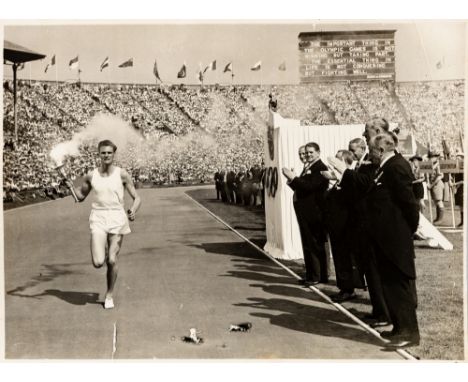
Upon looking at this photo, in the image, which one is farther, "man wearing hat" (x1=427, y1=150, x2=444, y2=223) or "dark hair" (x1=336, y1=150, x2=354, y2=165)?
"man wearing hat" (x1=427, y1=150, x2=444, y2=223)

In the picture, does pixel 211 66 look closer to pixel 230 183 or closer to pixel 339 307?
pixel 230 183

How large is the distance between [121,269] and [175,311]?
2.71 feet

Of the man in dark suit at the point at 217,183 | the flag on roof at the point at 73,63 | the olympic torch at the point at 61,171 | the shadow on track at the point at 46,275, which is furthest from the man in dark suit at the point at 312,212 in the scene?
the flag on roof at the point at 73,63

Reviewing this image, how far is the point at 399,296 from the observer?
4477 millimetres

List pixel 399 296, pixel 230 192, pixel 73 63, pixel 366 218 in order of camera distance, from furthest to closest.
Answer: pixel 230 192 < pixel 73 63 < pixel 366 218 < pixel 399 296

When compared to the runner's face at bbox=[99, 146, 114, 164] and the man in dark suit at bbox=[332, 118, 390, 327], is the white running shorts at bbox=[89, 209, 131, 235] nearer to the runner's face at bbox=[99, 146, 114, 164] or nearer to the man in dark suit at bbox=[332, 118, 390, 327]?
the runner's face at bbox=[99, 146, 114, 164]

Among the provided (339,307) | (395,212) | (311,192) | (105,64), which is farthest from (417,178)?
(105,64)

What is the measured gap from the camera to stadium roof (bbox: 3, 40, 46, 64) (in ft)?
19.6

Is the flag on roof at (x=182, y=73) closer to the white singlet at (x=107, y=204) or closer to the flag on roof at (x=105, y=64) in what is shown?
the flag on roof at (x=105, y=64)

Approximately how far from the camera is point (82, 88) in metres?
6.31

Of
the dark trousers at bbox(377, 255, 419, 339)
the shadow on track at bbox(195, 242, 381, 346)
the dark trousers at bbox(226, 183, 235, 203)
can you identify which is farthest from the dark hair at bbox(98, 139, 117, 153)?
the dark trousers at bbox(377, 255, 419, 339)

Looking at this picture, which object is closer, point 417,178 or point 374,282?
point 374,282

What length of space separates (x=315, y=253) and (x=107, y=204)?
2178 mm

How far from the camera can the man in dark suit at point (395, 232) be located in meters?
4.44
